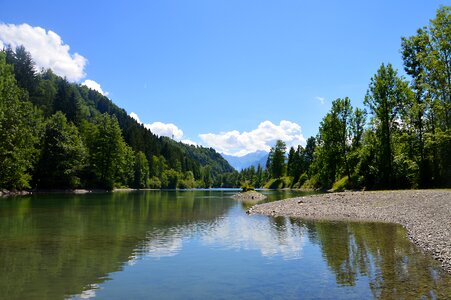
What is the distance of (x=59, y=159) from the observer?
85.2 m

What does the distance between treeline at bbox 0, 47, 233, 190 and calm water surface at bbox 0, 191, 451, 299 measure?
151ft

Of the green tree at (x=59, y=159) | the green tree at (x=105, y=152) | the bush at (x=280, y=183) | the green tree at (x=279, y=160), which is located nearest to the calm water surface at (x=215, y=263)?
the green tree at (x=59, y=159)

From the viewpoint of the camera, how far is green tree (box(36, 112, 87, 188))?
275ft

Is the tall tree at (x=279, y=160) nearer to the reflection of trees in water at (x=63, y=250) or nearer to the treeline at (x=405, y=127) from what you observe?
the treeline at (x=405, y=127)

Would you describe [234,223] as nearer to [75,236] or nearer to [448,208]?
[75,236]

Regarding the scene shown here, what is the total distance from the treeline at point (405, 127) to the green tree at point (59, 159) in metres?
59.3

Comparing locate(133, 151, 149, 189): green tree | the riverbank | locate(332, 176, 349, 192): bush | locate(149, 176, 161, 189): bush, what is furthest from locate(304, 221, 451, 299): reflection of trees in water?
locate(149, 176, 161, 189): bush

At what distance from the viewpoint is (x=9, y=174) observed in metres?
64.4

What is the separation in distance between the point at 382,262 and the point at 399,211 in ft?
57.8

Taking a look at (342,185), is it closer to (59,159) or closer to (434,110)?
(434,110)

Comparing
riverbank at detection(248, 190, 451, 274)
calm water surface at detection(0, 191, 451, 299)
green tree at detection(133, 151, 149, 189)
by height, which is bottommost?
calm water surface at detection(0, 191, 451, 299)

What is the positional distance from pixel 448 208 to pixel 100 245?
935 inches

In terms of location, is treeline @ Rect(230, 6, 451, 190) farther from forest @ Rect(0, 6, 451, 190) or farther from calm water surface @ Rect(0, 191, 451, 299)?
calm water surface @ Rect(0, 191, 451, 299)

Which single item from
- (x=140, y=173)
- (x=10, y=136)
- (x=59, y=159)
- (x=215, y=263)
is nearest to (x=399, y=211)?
(x=215, y=263)
